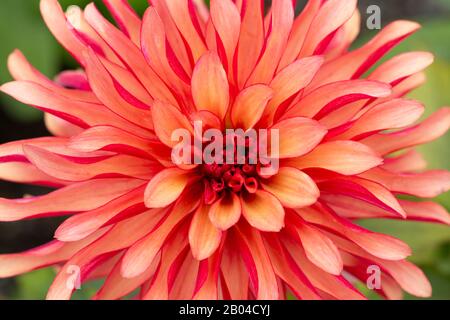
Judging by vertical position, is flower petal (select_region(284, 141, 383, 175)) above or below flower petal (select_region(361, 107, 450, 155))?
below

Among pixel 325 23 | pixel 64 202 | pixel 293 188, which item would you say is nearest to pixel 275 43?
pixel 325 23

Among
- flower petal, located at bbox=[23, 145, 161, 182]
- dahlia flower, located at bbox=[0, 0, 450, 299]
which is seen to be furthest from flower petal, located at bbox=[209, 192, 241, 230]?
flower petal, located at bbox=[23, 145, 161, 182]

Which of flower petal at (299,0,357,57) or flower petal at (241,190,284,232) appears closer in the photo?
flower petal at (241,190,284,232)

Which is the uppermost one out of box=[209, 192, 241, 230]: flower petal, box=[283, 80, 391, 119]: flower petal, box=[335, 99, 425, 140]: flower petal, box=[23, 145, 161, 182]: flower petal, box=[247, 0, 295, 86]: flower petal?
box=[247, 0, 295, 86]: flower petal

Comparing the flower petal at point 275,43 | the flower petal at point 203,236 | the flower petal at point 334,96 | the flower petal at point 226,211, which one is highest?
Result: the flower petal at point 275,43

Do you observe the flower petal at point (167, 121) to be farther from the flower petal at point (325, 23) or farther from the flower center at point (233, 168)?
the flower petal at point (325, 23)

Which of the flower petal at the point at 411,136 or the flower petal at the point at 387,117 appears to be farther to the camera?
the flower petal at the point at 411,136

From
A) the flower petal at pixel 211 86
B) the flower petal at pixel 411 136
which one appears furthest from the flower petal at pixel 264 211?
the flower petal at pixel 411 136

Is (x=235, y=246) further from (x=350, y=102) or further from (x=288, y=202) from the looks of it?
(x=350, y=102)

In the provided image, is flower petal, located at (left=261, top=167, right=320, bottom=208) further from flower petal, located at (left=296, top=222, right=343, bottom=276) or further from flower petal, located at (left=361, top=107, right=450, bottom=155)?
flower petal, located at (left=361, top=107, right=450, bottom=155)
